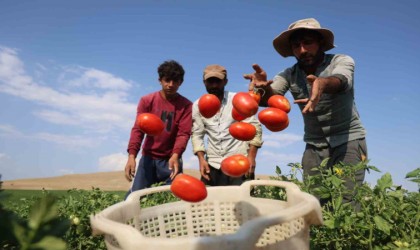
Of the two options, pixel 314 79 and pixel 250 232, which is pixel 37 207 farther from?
pixel 314 79

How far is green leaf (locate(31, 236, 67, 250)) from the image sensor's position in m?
0.71

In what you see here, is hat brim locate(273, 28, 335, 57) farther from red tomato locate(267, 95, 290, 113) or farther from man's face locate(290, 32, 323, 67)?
red tomato locate(267, 95, 290, 113)

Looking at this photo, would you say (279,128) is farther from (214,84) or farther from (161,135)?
(161,135)

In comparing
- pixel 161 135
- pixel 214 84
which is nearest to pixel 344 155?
pixel 214 84

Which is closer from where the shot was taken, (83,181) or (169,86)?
(169,86)

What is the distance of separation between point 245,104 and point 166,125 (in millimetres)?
2177

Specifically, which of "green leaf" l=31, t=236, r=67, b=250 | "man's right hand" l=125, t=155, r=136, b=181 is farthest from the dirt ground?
"green leaf" l=31, t=236, r=67, b=250

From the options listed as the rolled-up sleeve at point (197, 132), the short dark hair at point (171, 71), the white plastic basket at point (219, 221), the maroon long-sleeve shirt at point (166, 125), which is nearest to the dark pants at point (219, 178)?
the rolled-up sleeve at point (197, 132)

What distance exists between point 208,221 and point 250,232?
1014 millimetres

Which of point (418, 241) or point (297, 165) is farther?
point (297, 165)

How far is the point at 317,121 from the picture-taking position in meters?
3.42

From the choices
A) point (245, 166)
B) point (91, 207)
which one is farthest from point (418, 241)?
point (91, 207)

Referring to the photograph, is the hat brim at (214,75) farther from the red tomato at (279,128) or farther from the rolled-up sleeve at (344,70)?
the red tomato at (279,128)

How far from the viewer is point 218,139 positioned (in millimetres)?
4242
